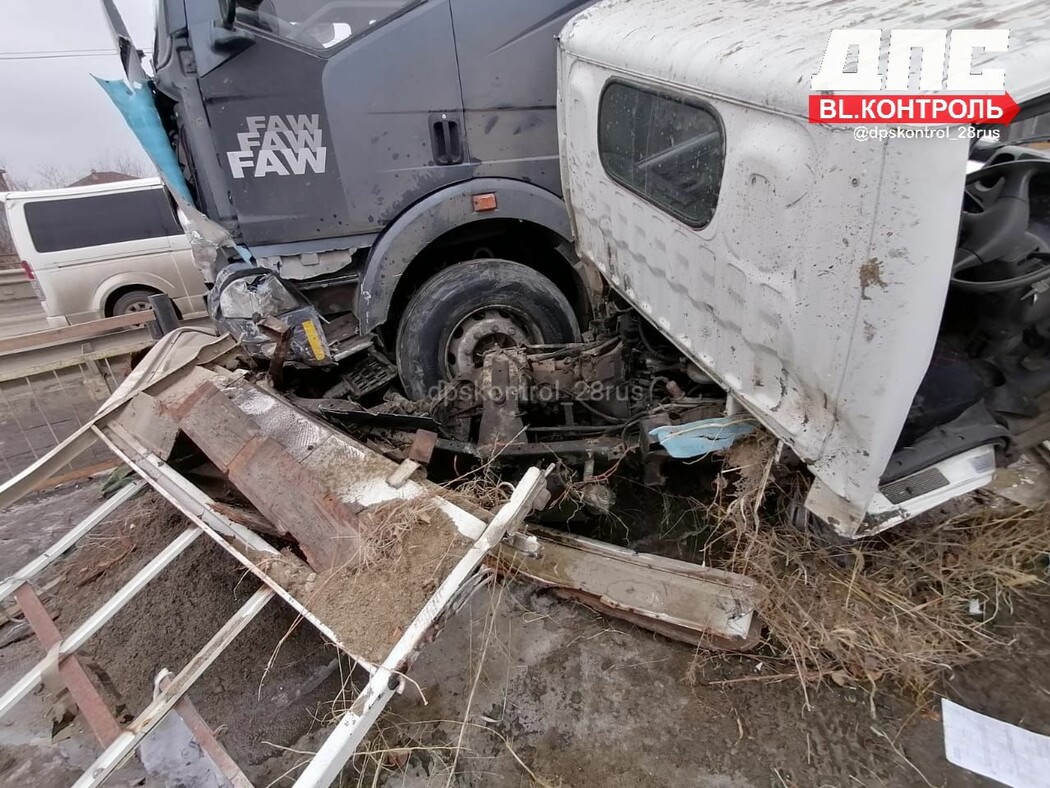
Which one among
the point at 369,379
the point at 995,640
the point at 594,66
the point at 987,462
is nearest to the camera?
the point at 987,462

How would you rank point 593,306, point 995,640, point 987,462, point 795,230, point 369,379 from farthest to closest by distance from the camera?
1. point 593,306
2. point 369,379
3. point 995,640
4. point 987,462
5. point 795,230

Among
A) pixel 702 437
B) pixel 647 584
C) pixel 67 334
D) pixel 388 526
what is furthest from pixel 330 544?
pixel 67 334

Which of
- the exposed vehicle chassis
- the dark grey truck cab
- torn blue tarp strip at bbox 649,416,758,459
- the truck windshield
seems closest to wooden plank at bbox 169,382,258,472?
the exposed vehicle chassis

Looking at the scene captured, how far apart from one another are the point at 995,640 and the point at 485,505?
214 centimetres

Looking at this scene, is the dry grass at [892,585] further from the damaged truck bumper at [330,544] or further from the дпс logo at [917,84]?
the дпс logo at [917,84]

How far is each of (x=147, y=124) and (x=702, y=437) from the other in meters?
3.67

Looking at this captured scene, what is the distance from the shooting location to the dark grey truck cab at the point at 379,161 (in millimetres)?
3217

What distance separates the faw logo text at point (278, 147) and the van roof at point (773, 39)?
1.73m

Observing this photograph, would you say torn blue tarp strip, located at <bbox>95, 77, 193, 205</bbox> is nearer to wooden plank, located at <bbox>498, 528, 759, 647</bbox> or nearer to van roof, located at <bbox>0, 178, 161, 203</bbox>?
wooden plank, located at <bbox>498, 528, 759, 647</bbox>

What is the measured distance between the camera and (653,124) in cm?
241

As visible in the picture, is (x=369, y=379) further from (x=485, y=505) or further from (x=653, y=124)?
(x=653, y=124)

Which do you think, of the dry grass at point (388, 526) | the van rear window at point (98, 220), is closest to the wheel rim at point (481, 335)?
the dry grass at point (388, 526)

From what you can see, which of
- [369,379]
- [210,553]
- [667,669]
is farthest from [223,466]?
[667,669]

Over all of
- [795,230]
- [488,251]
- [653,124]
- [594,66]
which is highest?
[594,66]
